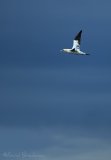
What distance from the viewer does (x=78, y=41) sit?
272 feet

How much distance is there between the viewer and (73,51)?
79.8 m

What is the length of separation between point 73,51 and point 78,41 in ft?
16.1
